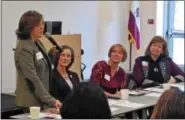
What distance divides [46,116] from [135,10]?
5121mm

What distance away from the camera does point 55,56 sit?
3.82 m

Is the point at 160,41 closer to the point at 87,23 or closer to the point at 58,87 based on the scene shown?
the point at 58,87

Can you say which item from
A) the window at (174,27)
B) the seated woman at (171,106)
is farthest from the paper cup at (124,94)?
the window at (174,27)

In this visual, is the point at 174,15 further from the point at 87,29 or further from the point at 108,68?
the point at 108,68

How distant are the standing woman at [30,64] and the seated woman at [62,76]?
0.42m

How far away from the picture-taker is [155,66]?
15.9 feet

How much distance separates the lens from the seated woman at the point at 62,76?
368cm

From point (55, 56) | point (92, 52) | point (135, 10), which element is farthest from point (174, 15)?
point (55, 56)

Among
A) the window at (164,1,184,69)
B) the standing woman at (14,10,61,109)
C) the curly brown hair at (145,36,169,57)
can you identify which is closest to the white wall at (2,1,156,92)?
the window at (164,1,184,69)

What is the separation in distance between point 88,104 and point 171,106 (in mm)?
357

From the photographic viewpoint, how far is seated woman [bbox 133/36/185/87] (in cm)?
478

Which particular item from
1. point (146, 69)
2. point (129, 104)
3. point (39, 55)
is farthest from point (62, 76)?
point (146, 69)

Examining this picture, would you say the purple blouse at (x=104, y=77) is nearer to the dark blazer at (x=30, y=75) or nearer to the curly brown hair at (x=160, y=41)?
the curly brown hair at (x=160, y=41)

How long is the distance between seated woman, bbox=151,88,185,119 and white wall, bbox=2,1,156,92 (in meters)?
4.42
